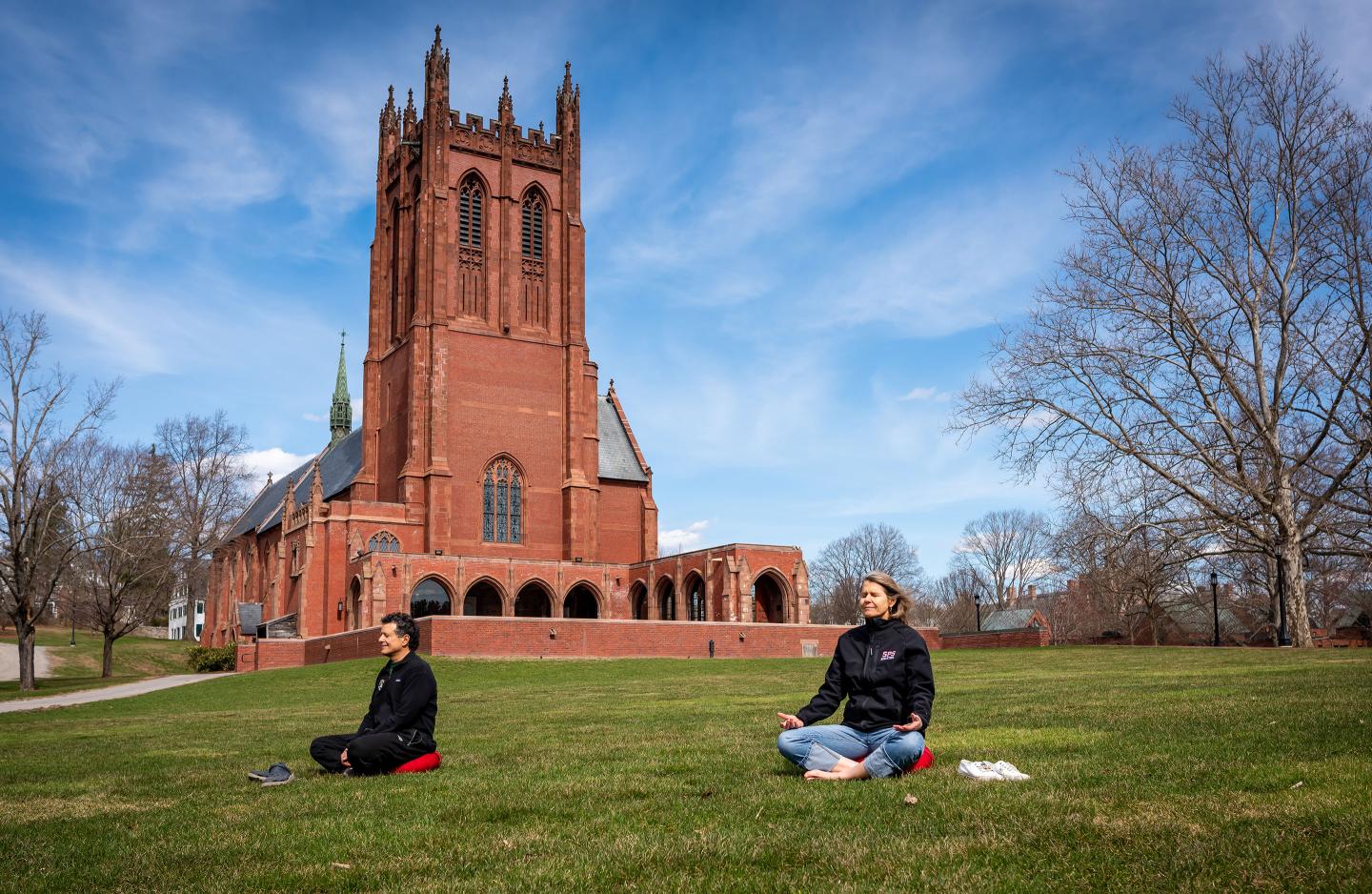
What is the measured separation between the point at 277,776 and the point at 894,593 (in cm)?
506

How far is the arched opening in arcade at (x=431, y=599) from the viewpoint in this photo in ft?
174

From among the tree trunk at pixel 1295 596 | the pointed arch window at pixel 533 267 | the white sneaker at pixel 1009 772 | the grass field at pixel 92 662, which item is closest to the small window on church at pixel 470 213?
the pointed arch window at pixel 533 267

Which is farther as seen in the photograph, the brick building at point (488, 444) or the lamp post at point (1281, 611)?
the brick building at point (488, 444)

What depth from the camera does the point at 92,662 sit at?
5662cm

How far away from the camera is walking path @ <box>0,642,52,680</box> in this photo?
4880cm

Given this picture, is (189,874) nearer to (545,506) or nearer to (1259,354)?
(1259,354)

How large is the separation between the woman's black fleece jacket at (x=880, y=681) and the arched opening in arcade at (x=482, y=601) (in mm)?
47618

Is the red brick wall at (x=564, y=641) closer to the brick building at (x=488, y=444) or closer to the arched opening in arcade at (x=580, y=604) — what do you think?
the brick building at (x=488, y=444)

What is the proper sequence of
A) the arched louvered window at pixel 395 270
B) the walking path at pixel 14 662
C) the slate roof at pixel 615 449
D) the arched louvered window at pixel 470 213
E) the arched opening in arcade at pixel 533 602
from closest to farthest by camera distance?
1. the walking path at pixel 14 662
2. the arched opening in arcade at pixel 533 602
3. the arched louvered window at pixel 470 213
4. the arched louvered window at pixel 395 270
5. the slate roof at pixel 615 449

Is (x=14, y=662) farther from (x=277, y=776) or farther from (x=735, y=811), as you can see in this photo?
(x=735, y=811)

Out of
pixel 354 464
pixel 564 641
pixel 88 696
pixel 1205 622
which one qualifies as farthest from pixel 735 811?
pixel 1205 622

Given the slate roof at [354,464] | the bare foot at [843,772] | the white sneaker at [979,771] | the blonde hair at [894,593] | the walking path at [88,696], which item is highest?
the slate roof at [354,464]

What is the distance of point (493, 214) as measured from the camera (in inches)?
2297

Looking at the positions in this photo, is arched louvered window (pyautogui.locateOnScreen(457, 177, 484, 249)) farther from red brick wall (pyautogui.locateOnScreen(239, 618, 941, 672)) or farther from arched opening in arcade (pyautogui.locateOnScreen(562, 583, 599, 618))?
red brick wall (pyautogui.locateOnScreen(239, 618, 941, 672))
